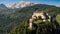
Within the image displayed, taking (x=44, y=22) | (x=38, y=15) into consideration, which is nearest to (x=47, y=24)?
(x=44, y=22)

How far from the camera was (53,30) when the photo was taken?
215 ft

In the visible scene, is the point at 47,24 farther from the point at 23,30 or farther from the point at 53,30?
the point at 23,30

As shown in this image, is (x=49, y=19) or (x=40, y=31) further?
(x=49, y=19)

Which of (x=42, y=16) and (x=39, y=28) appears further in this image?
(x=42, y=16)

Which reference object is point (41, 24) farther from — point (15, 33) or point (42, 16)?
point (15, 33)

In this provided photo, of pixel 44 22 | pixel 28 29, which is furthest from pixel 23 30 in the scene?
pixel 44 22

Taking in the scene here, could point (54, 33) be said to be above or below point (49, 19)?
below

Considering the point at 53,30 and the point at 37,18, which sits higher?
the point at 37,18

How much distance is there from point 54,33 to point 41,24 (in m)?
4.93

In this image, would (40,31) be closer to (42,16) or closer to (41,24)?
(41,24)

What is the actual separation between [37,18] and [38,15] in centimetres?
295

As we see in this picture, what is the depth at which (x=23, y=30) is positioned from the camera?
64.6 metres

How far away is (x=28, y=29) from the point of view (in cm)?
6222

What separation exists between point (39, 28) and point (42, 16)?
262 inches
